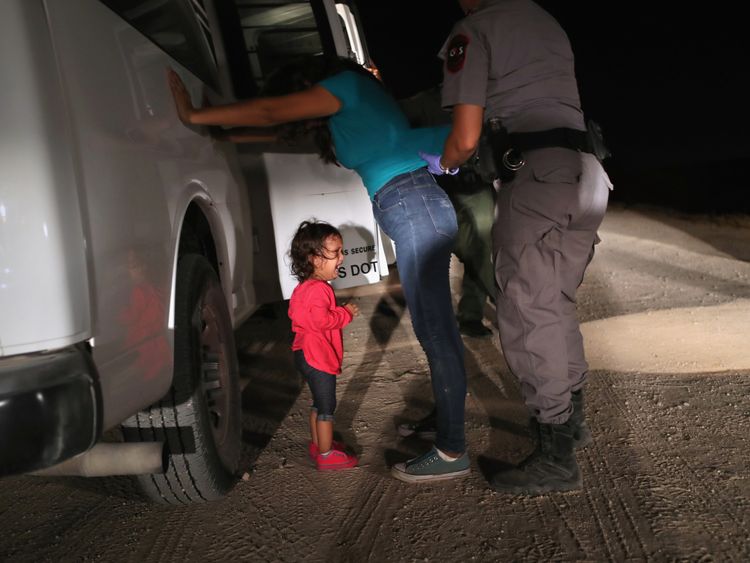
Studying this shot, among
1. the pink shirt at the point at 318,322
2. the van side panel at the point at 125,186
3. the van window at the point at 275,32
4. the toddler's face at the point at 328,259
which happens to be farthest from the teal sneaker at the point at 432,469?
the van window at the point at 275,32

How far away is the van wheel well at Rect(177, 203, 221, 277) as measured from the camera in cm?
240

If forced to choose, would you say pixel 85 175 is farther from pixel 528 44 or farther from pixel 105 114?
pixel 528 44

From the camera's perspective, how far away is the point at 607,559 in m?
2.03

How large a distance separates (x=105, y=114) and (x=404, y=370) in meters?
2.60

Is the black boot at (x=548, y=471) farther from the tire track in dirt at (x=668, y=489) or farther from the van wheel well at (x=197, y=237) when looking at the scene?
the van wheel well at (x=197, y=237)

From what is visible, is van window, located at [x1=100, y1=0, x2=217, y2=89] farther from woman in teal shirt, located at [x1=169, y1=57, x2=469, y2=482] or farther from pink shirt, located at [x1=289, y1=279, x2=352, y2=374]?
pink shirt, located at [x1=289, y1=279, x2=352, y2=374]

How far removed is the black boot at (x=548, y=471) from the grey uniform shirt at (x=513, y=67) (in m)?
1.19

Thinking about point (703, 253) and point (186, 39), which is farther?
point (703, 253)

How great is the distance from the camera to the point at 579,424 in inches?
107

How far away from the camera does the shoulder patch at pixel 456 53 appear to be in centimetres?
225

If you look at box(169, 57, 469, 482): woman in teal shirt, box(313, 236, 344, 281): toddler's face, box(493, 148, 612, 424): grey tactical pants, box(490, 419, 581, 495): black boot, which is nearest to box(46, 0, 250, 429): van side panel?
box(169, 57, 469, 482): woman in teal shirt

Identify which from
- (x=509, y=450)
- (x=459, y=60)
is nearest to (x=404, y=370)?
(x=509, y=450)

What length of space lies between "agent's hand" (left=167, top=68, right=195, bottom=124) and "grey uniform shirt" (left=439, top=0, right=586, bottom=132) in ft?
3.12

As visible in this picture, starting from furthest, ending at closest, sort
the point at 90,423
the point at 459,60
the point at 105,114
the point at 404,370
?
the point at 404,370 < the point at 459,60 < the point at 105,114 < the point at 90,423
